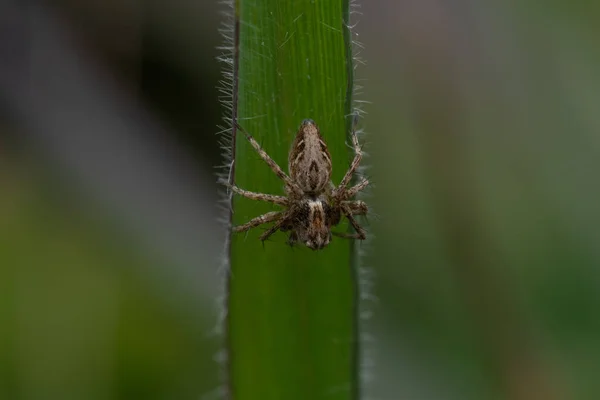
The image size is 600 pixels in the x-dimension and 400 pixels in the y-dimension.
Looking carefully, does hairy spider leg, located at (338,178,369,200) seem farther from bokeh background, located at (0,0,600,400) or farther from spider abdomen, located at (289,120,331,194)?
bokeh background, located at (0,0,600,400)

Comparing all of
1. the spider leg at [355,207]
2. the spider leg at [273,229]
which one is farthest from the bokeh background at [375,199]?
the spider leg at [273,229]

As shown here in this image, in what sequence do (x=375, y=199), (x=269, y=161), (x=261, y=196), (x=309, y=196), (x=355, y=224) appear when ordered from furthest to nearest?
(x=375, y=199) → (x=309, y=196) → (x=355, y=224) → (x=261, y=196) → (x=269, y=161)

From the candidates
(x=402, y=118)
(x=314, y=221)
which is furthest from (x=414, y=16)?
(x=314, y=221)

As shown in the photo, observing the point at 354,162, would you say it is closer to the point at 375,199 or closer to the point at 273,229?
the point at 273,229

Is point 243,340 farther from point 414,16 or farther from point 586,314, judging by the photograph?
point 414,16

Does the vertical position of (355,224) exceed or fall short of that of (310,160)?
it falls short

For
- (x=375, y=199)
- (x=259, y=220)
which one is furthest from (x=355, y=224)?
(x=375, y=199)
